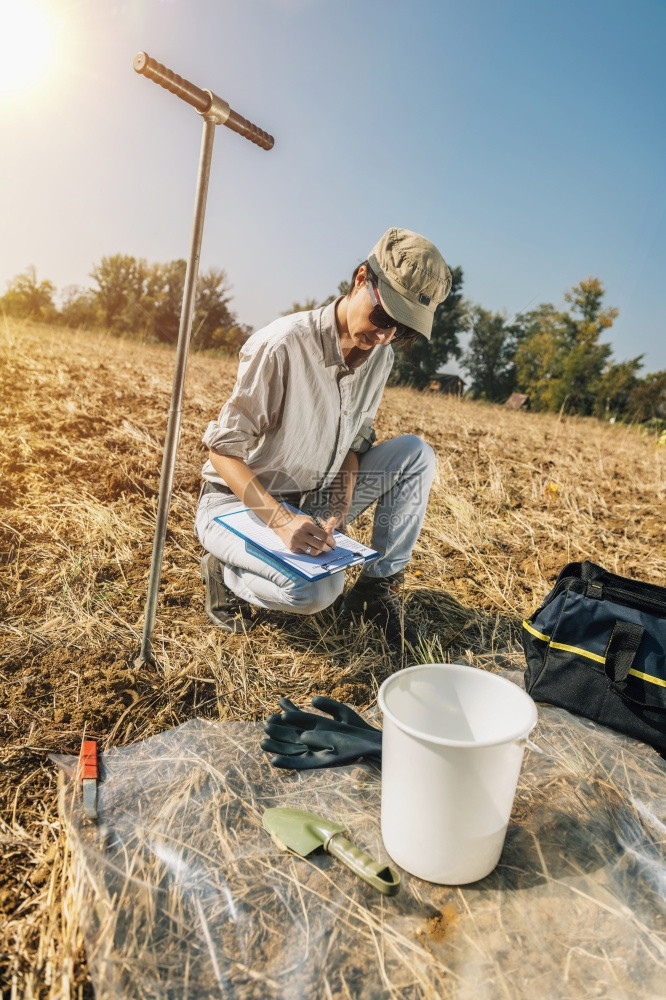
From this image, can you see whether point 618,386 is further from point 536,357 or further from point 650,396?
point 536,357

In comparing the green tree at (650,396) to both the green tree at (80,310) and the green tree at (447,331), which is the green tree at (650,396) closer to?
the green tree at (447,331)

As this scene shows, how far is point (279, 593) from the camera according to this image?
2092 millimetres

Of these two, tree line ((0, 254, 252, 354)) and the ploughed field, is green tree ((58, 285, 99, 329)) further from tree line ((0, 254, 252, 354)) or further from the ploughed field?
the ploughed field

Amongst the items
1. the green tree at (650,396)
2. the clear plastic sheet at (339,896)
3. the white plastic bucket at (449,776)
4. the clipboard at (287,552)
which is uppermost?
the green tree at (650,396)

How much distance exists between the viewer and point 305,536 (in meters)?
1.93

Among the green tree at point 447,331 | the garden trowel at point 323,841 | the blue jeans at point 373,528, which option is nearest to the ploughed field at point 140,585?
the blue jeans at point 373,528

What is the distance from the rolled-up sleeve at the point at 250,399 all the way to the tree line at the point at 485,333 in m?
11.4

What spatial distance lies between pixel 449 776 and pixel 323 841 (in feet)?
1.16

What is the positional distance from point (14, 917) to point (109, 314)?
23474 millimetres

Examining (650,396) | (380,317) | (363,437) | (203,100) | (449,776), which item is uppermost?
(650,396)

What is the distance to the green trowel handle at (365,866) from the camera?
46.7 inches

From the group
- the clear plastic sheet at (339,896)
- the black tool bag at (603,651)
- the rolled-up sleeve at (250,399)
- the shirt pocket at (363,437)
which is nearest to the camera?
the clear plastic sheet at (339,896)

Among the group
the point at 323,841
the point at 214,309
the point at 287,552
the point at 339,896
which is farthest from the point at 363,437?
the point at 214,309

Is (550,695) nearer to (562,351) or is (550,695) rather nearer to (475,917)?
(475,917)
